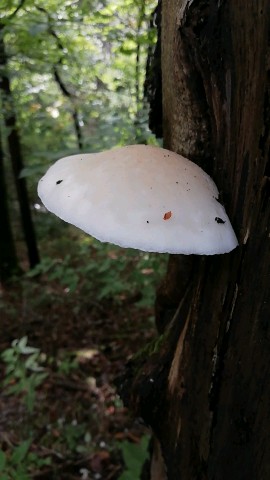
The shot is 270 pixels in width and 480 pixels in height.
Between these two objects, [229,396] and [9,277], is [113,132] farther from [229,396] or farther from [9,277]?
[9,277]

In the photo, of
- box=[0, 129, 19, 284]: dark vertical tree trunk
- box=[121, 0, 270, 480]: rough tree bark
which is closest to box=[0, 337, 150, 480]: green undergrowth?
box=[121, 0, 270, 480]: rough tree bark

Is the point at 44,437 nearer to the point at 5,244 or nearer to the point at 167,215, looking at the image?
the point at 167,215

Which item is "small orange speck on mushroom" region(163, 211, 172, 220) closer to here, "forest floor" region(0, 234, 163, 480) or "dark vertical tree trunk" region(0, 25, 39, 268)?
"forest floor" region(0, 234, 163, 480)

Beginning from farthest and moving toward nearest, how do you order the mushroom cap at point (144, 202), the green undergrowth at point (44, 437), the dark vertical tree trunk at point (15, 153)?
the dark vertical tree trunk at point (15, 153) → the green undergrowth at point (44, 437) → the mushroom cap at point (144, 202)

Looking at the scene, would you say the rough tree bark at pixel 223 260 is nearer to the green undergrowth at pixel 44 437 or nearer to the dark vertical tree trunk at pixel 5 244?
the green undergrowth at pixel 44 437

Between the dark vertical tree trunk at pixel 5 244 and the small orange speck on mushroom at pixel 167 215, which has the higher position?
the small orange speck on mushroom at pixel 167 215

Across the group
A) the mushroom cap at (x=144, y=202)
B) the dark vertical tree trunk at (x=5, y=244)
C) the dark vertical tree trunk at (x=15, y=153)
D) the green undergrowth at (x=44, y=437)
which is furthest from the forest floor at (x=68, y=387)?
the dark vertical tree trunk at (x=15, y=153)
